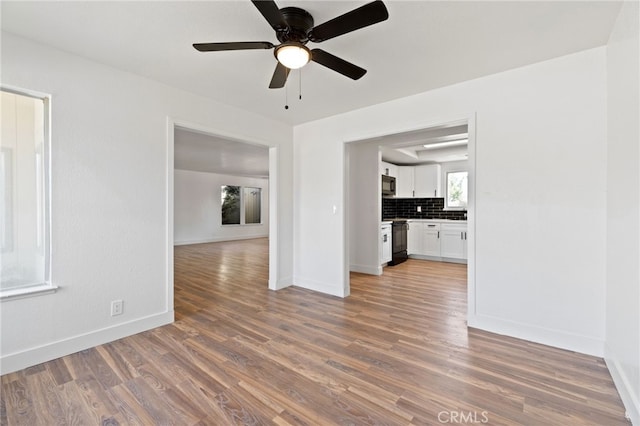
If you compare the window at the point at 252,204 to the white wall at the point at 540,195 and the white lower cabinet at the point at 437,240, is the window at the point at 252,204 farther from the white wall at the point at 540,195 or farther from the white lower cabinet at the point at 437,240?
the white wall at the point at 540,195

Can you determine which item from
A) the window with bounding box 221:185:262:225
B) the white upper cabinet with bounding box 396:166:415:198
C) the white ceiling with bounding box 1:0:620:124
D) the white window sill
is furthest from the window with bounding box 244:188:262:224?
the white window sill

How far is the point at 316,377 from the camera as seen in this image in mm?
2074

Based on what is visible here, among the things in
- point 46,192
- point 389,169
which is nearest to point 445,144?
point 389,169

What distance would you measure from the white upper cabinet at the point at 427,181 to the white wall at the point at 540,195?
3913 mm

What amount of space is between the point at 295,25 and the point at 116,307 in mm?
2830

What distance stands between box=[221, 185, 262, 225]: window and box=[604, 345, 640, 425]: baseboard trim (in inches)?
404

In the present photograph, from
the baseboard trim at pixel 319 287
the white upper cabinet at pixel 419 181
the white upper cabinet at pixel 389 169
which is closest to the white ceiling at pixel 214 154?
the baseboard trim at pixel 319 287

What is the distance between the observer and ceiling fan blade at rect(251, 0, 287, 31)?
4.84ft

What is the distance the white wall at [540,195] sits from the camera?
237 cm

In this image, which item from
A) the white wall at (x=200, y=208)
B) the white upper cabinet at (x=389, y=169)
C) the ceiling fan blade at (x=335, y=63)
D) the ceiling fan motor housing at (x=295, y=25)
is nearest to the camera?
the ceiling fan motor housing at (x=295, y=25)

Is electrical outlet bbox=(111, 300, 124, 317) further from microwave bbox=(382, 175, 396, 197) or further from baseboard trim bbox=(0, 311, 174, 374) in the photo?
microwave bbox=(382, 175, 396, 197)

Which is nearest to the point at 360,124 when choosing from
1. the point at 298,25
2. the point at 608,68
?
the point at 298,25

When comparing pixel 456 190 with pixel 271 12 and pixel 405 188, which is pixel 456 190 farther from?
pixel 271 12

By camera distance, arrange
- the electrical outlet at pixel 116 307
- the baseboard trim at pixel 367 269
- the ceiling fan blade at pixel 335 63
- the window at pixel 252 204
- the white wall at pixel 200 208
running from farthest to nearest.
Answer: the window at pixel 252 204 < the white wall at pixel 200 208 < the baseboard trim at pixel 367 269 < the electrical outlet at pixel 116 307 < the ceiling fan blade at pixel 335 63
